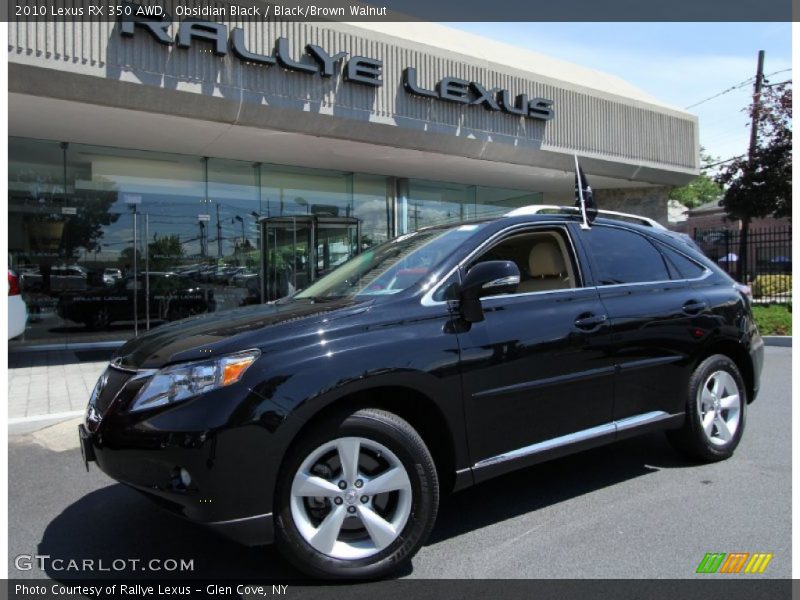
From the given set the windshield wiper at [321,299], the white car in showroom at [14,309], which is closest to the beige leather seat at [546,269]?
the windshield wiper at [321,299]

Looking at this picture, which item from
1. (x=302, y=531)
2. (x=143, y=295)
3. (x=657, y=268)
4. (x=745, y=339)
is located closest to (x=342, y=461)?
(x=302, y=531)

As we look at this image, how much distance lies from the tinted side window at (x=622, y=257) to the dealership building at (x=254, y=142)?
4941 millimetres

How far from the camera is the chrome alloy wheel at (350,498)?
289 cm

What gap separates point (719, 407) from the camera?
15.2ft

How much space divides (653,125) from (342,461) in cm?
1522

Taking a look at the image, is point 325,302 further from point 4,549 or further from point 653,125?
point 653,125

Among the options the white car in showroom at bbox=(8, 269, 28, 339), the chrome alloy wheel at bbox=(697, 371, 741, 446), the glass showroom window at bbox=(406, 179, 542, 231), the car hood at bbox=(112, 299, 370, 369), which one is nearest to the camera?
the car hood at bbox=(112, 299, 370, 369)

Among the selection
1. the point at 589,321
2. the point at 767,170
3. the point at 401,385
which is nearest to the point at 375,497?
the point at 401,385

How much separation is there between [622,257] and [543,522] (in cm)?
189

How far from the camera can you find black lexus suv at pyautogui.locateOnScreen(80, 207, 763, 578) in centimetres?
276

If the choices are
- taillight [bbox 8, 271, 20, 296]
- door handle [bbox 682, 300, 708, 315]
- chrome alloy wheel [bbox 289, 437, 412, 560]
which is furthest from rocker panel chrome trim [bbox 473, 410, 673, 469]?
taillight [bbox 8, 271, 20, 296]

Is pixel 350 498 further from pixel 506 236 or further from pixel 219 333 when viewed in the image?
pixel 506 236

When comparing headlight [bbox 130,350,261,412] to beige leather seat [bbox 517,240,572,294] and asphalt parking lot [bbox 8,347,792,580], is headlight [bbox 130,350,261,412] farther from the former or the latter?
beige leather seat [bbox 517,240,572,294]

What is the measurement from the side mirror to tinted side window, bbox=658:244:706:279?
1.94 meters
